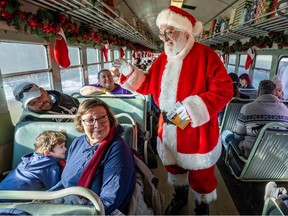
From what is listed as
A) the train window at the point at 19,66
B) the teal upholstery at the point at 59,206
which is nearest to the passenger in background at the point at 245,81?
the train window at the point at 19,66

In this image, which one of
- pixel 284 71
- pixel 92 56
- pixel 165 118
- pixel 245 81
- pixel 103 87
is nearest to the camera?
pixel 165 118

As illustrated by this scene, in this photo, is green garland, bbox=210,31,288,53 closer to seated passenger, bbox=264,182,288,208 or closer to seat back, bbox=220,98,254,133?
seat back, bbox=220,98,254,133

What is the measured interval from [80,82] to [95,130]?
377cm

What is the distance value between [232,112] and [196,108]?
1.81 m

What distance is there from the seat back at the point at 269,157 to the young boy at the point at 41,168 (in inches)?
70.1

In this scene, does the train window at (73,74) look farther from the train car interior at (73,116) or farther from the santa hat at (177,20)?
the santa hat at (177,20)

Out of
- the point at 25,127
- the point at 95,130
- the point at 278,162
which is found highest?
the point at 95,130

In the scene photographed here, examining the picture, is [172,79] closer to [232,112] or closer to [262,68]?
[232,112]

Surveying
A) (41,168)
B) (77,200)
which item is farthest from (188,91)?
(41,168)

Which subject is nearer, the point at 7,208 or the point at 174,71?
the point at 7,208

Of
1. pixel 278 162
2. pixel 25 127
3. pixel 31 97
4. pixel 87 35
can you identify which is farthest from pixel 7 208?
pixel 87 35

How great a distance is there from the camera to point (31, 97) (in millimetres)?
2230

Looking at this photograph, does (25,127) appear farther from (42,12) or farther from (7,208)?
(42,12)

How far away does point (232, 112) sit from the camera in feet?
10.1
